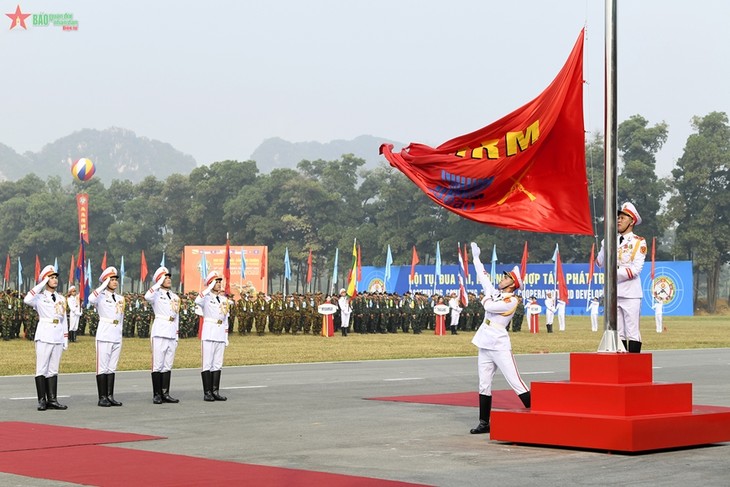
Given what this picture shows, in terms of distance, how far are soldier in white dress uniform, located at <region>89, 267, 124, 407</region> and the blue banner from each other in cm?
4080

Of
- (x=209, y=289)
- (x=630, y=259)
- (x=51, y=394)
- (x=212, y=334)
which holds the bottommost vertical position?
(x=51, y=394)

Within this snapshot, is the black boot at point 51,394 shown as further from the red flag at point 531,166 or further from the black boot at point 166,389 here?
the red flag at point 531,166

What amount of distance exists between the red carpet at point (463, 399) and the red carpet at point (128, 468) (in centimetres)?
551

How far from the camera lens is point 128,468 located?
9.81m

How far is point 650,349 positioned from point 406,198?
6112cm

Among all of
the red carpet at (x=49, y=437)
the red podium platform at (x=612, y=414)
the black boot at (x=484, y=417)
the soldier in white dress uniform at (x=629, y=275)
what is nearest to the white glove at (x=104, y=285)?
the red carpet at (x=49, y=437)

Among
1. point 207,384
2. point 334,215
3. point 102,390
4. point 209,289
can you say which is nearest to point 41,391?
point 102,390

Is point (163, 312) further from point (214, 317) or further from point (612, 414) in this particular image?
point (612, 414)

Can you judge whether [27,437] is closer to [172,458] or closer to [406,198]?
[172,458]

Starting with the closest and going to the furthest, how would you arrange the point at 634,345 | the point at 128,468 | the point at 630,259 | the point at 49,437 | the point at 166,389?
the point at 128,468, the point at 49,437, the point at 630,259, the point at 634,345, the point at 166,389

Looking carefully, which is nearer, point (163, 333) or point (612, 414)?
point (612, 414)

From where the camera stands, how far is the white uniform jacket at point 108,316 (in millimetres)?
16000

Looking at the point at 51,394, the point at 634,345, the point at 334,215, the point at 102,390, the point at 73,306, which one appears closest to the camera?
the point at 634,345

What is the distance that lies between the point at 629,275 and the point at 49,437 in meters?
6.31
